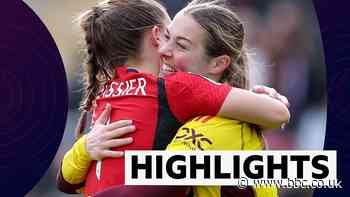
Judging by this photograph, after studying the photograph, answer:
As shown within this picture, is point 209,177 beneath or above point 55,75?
beneath

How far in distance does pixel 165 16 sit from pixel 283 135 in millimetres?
3389

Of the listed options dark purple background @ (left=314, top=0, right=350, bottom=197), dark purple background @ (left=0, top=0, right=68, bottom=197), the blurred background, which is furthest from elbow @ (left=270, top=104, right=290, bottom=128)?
the blurred background

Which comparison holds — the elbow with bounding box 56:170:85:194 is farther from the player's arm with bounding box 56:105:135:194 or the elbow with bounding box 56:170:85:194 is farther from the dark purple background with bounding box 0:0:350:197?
the dark purple background with bounding box 0:0:350:197

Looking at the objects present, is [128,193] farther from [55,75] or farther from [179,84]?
[55,75]

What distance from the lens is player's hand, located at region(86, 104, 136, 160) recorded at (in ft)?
9.71

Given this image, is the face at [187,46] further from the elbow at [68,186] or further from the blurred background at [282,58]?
the blurred background at [282,58]

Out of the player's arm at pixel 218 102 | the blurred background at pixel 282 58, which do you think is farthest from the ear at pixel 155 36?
the blurred background at pixel 282 58

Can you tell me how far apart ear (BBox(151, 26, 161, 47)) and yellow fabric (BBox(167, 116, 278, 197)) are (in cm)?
36

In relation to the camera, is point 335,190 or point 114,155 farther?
point 335,190

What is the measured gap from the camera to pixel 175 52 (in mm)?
3031

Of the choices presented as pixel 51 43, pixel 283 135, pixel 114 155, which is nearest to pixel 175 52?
pixel 114 155

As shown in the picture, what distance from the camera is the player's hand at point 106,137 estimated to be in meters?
2.96

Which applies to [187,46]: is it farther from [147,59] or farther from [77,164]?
[77,164]

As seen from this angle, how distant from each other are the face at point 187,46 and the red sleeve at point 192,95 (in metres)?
0.09
